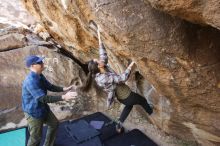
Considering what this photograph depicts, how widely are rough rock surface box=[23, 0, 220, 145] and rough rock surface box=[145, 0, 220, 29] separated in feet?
0.40

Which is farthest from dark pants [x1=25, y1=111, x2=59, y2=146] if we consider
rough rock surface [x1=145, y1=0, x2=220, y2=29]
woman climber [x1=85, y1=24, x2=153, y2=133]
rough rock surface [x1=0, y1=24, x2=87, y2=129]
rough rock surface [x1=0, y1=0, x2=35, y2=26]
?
rough rock surface [x1=0, y1=0, x2=35, y2=26]

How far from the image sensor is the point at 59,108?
9141 mm

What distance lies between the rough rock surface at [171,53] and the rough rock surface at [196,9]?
12cm

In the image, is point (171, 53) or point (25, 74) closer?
point (171, 53)

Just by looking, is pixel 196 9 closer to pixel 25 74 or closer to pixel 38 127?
pixel 38 127

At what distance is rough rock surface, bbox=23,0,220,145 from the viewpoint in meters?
4.44

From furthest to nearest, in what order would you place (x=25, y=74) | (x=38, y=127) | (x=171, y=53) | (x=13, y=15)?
(x=13, y=15)
(x=25, y=74)
(x=38, y=127)
(x=171, y=53)

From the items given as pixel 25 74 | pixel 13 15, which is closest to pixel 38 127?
pixel 25 74

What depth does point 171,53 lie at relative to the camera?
4.65m

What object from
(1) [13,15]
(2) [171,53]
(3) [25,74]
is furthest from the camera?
(1) [13,15]

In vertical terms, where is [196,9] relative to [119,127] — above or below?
above

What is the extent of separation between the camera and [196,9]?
11.8 ft

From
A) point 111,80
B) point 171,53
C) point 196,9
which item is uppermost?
point 196,9

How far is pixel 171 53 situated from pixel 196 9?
44.3 inches
